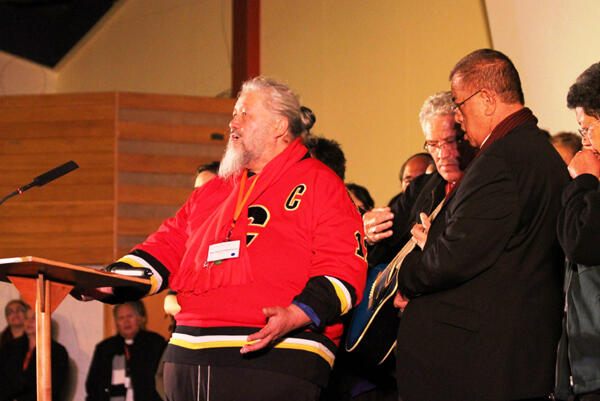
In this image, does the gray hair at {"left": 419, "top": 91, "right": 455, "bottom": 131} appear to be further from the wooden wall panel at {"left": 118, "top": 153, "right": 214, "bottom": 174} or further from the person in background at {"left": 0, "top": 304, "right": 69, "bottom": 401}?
the wooden wall panel at {"left": 118, "top": 153, "right": 214, "bottom": 174}

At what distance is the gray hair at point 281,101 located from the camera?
280 cm

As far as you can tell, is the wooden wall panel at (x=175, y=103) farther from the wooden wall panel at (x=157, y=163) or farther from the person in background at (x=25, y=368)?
the person in background at (x=25, y=368)

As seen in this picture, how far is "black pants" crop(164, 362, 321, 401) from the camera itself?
7.66ft

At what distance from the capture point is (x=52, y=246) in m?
6.52

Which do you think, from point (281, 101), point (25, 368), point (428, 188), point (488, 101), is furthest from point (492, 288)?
point (25, 368)

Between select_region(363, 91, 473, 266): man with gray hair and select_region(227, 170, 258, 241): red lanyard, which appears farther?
select_region(363, 91, 473, 266): man with gray hair

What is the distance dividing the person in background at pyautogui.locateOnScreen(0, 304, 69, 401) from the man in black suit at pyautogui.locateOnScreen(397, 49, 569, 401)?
11.6ft

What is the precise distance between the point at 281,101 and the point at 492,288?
101 centimetres

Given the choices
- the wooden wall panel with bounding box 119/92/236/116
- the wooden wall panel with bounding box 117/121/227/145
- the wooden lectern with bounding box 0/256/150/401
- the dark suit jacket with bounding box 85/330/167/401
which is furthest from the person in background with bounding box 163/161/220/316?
the wooden wall panel with bounding box 119/92/236/116

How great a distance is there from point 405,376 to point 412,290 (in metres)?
0.25

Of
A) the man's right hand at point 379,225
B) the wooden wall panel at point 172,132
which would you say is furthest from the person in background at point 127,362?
the man's right hand at point 379,225

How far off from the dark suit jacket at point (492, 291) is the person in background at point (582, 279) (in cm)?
9

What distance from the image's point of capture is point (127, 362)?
5.25 m

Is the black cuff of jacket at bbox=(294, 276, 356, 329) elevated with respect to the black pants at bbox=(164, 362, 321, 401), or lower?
elevated
